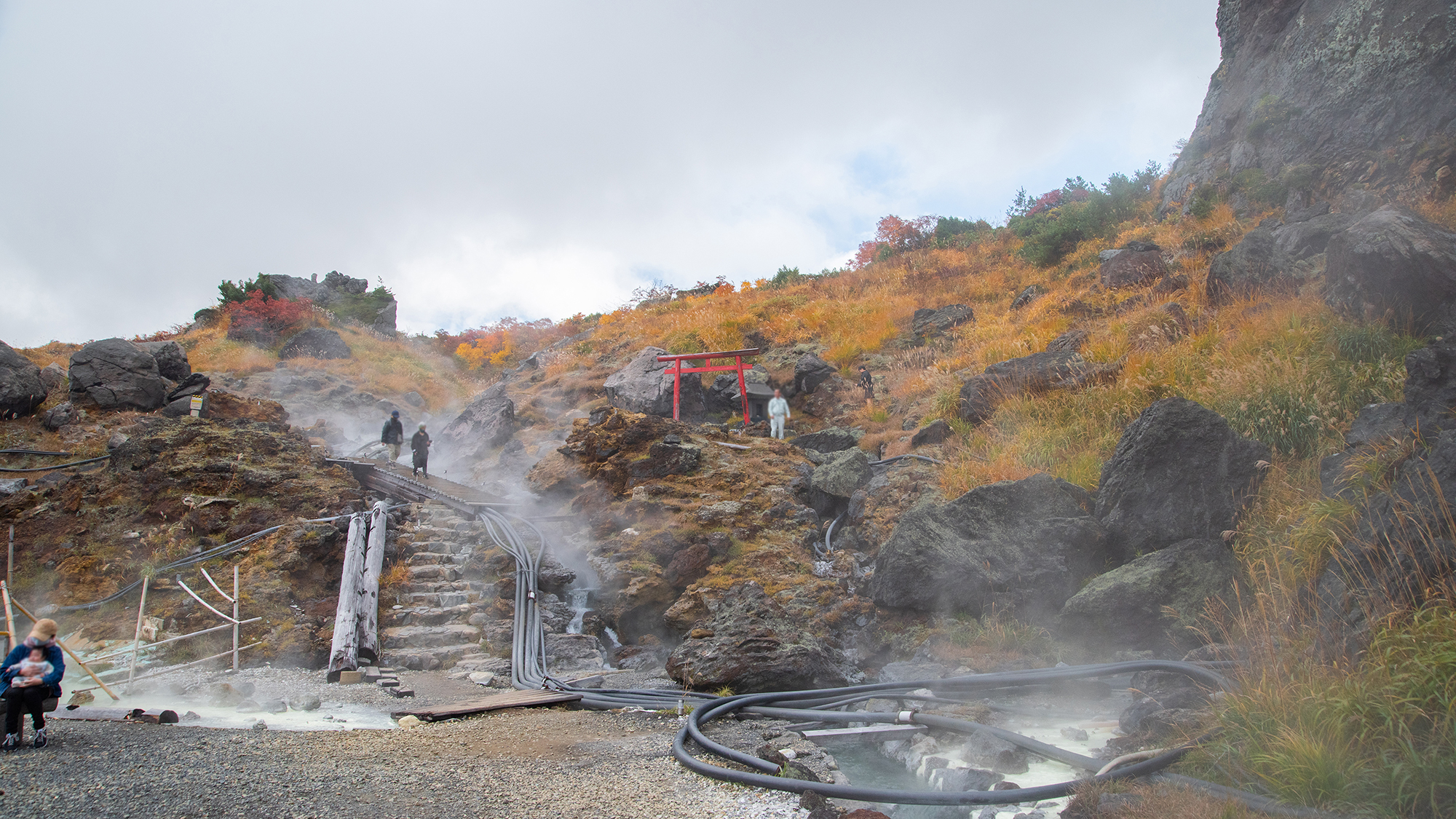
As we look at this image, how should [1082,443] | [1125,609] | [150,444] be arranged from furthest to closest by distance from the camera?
1. [150,444]
2. [1082,443]
3. [1125,609]

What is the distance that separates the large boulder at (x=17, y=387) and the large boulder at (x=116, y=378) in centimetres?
64

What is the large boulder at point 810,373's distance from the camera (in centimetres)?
1652

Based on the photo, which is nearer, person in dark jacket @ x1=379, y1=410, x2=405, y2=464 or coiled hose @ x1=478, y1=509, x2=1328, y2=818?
coiled hose @ x1=478, y1=509, x2=1328, y2=818

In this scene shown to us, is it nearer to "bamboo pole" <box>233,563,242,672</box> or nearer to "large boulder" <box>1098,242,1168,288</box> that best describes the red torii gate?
"large boulder" <box>1098,242,1168,288</box>

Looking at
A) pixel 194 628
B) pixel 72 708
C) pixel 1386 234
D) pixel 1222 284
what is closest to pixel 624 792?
pixel 72 708

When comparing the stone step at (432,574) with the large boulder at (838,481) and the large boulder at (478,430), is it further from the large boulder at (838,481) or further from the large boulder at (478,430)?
the large boulder at (478,430)

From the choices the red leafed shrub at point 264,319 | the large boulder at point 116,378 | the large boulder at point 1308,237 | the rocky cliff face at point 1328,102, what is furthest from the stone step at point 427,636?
the red leafed shrub at point 264,319

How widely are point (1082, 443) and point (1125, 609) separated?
10.6 feet

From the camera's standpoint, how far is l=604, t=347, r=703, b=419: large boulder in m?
17.0

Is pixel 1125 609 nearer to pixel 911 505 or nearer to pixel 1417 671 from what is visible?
pixel 1417 671

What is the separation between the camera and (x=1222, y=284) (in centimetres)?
920

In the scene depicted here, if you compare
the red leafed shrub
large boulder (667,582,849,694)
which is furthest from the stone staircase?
the red leafed shrub

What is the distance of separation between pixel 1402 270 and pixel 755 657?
265 inches

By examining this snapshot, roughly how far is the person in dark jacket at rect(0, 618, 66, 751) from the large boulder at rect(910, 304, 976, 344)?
16471 mm
